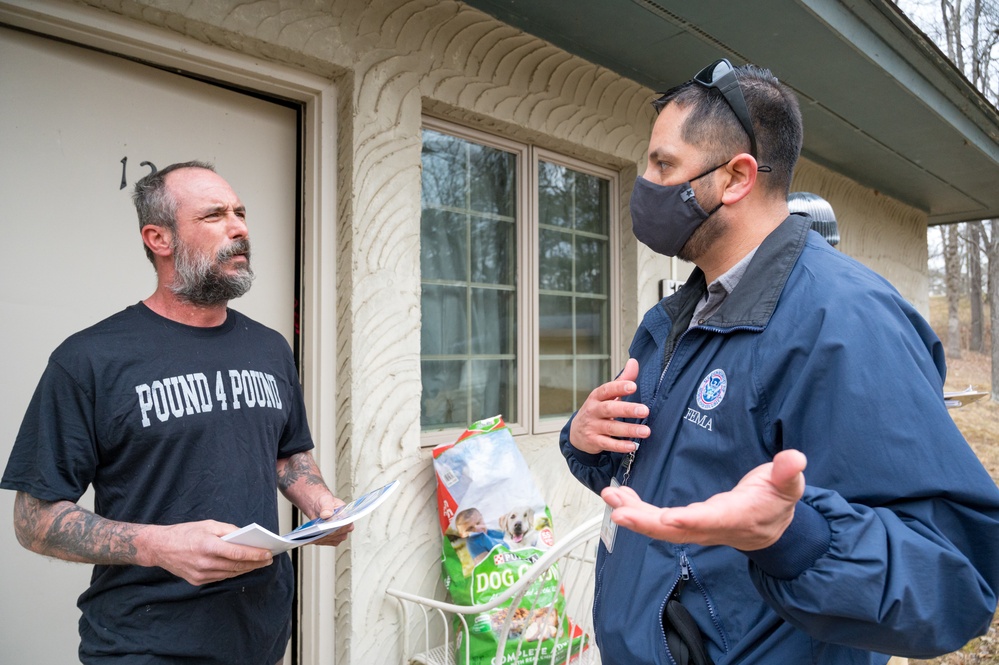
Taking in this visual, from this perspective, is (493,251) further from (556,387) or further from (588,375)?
(588,375)

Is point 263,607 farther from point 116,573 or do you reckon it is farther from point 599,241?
point 599,241

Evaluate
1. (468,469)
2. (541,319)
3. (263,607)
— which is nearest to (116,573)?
(263,607)

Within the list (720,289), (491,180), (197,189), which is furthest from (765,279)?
(491,180)


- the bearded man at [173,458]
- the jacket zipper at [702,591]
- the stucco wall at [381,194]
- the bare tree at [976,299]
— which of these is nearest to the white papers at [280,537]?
the bearded man at [173,458]

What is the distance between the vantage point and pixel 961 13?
1186 centimetres

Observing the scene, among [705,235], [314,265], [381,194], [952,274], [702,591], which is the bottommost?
[702,591]

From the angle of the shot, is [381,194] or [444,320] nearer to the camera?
[381,194]

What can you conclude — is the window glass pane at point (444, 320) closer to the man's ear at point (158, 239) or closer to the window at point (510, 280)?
the window at point (510, 280)

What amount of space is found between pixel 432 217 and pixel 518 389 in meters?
1.00

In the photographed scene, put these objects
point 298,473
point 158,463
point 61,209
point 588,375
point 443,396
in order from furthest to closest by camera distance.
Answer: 1. point 588,375
2. point 443,396
3. point 61,209
4. point 298,473
5. point 158,463

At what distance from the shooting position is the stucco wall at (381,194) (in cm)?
254

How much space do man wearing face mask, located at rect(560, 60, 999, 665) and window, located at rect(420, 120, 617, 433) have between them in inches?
66.9

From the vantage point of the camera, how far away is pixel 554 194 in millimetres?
3732

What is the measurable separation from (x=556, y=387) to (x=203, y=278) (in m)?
2.27
